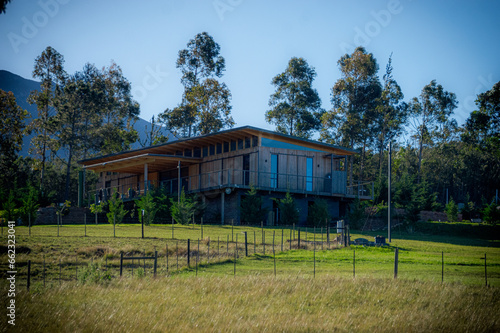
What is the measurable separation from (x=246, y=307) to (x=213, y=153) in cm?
2598

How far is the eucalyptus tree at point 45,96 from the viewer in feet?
196

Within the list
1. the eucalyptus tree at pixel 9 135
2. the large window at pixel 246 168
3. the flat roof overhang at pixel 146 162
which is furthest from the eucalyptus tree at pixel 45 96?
the large window at pixel 246 168

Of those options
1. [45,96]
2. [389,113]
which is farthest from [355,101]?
[45,96]

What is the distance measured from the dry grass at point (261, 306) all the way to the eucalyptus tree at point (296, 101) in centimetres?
4301

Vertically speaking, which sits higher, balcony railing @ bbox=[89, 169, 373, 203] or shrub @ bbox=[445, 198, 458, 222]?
balcony railing @ bbox=[89, 169, 373, 203]

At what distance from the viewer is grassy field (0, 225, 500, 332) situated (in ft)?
49.3

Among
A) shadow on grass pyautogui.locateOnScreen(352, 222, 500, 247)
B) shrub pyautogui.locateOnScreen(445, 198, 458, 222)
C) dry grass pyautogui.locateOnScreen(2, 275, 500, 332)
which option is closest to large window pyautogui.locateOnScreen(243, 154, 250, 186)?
shadow on grass pyautogui.locateOnScreen(352, 222, 500, 247)

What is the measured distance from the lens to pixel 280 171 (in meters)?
39.6

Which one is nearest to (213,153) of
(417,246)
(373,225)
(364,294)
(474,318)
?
(373,225)

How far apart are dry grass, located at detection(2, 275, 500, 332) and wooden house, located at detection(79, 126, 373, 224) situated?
1898 cm

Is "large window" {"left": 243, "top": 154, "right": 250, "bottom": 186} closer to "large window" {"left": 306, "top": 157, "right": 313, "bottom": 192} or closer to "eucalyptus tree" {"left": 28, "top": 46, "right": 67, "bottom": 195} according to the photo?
"large window" {"left": 306, "top": 157, "right": 313, "bottom": 192}

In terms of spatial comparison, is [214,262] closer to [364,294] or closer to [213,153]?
[364,294]

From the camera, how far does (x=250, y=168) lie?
3847 cm

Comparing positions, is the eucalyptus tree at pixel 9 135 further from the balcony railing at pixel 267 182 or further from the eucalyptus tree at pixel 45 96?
the balcony railing at pixel 267 182
